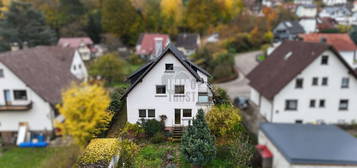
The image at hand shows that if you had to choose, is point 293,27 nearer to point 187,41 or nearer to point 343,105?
point 187,41

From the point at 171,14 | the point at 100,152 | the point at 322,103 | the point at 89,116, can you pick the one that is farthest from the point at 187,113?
the point at 171,14

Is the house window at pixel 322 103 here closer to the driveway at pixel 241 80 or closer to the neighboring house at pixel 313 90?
the neighboring house at pixel 313 90

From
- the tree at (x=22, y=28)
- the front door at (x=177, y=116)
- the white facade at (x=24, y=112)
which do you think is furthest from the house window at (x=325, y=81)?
the tree at (x=22, y=28)

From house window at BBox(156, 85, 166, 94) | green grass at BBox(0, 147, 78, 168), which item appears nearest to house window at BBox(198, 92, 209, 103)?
house window at BBox(156, 85, 166, 94)

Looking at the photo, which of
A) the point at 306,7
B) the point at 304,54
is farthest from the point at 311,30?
the point at 304,54

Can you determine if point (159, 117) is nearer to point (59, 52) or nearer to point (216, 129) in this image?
point (216, 129)
